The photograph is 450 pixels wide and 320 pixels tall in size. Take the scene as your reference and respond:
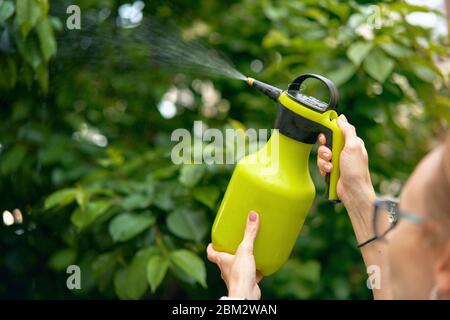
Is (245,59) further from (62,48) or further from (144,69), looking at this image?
(62,48)

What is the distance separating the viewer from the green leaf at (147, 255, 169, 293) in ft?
5.07

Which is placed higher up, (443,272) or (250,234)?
(443,272)

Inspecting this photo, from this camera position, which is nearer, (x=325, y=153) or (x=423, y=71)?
(x=325, y=153)

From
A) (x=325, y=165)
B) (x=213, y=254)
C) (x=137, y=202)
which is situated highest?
(x=325, y=165)

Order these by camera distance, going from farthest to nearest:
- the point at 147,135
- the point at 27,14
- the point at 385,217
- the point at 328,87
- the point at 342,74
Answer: the point at 147,135 → the point at 342,74 → the point at 27,14 → the point at 328,87 → the point at 385,217

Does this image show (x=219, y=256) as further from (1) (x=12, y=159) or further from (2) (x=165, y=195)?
(1) (x=12, y=159)

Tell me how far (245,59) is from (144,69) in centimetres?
38

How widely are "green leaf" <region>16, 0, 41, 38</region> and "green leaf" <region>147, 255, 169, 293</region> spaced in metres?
0.65

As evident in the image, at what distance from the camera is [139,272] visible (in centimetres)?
163

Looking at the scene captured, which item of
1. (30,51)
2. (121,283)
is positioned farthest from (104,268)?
(30,51)

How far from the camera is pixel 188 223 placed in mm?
1688

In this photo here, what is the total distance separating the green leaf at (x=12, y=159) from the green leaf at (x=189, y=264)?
0.60 meters

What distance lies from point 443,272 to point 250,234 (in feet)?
1.53
